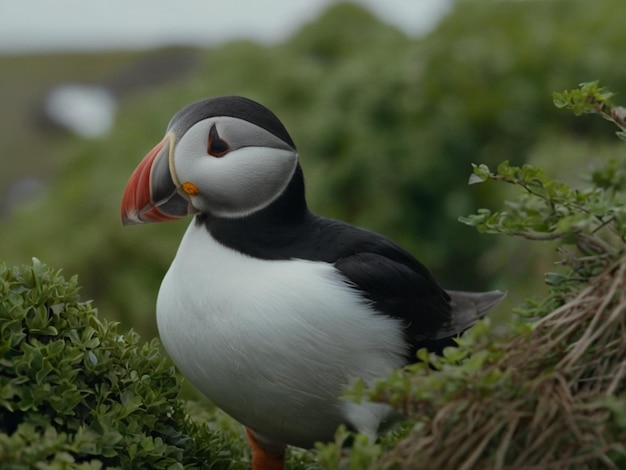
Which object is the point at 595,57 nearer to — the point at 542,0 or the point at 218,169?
the point at 542,0

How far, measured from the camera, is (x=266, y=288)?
120 inches

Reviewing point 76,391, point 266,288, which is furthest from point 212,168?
point 76,391

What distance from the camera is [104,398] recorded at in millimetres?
2914

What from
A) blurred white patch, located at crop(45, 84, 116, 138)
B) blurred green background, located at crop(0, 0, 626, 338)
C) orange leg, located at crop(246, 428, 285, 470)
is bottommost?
blurred white patch, located at crop(45, 84, 116, 138)

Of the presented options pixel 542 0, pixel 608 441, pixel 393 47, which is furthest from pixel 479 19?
pixel 608 441

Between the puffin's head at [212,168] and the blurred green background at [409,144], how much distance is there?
15.5 feet

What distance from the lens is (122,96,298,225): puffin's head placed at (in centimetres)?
318

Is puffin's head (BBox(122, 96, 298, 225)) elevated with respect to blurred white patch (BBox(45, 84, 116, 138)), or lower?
elevated

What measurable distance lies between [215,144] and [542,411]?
134 cm

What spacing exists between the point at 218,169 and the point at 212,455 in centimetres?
93

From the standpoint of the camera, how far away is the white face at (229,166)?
10.4ft

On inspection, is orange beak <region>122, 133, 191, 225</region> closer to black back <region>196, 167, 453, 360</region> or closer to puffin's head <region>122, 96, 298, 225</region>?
puffin's head <region>122, 96, 298, 225</region>

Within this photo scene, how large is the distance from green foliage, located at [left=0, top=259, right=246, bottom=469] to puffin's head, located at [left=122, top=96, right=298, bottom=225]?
0.36 m

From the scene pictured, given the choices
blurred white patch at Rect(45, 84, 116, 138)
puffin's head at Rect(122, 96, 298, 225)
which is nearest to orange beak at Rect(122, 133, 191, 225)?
puffin's head at Rect(122, 96, 298, 225)
